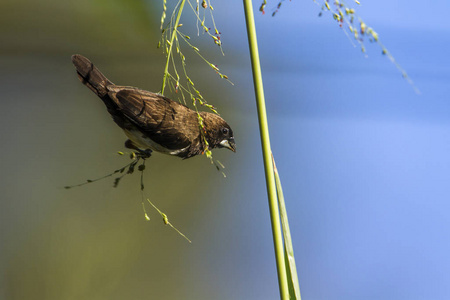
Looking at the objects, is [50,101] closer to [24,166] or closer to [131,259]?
[24,166]

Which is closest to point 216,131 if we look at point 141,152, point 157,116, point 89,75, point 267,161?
point 157,116

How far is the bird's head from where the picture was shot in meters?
2.46

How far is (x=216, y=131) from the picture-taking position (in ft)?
8.20

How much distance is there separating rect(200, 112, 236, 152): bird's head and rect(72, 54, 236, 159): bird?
5.6 inches

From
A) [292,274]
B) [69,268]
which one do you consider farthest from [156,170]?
[292,274]

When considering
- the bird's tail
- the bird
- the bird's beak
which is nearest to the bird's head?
the bird's beak

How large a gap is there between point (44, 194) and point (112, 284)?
0.90 m

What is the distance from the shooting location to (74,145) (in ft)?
13.3

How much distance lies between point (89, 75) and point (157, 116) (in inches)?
12.3

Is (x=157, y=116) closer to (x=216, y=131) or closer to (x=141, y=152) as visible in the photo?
(x=141, y=152)

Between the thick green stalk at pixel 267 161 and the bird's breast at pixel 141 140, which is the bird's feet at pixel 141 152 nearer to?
the bird's breast at pixel 141 140

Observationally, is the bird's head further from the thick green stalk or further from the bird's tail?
the thick green stalk

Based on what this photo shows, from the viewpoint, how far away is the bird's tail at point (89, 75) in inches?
77.7

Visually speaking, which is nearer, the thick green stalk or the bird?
the thick green stalk
